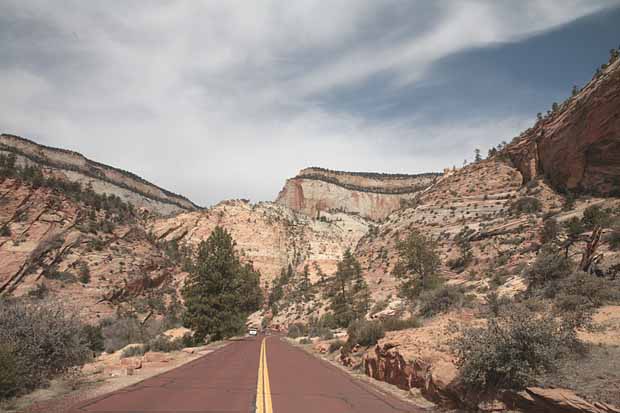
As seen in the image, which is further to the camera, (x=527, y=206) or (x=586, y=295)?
(x=527, y=206)

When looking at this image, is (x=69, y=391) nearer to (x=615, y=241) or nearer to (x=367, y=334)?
(x=367, y=334)

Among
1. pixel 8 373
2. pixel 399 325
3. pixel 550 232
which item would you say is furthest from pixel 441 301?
pixel 550 232

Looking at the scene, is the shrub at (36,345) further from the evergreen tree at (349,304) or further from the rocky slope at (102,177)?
the rocky slope at (102,177)

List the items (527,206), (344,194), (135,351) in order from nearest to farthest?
(135,351), (527,206), (344,194)

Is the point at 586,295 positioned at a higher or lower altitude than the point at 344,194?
lower

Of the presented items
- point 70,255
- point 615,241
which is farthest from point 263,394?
point 70,255

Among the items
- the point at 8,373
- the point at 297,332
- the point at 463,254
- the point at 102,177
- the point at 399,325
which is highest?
the point at 102,177

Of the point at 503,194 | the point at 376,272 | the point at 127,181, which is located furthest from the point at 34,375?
the point at 127,181

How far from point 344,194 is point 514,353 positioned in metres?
172

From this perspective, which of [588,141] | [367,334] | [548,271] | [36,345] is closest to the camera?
[36,345]

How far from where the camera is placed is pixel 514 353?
6902 mm

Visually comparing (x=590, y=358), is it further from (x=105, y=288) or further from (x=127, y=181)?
(x=127, y=181)

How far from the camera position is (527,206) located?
157 feet

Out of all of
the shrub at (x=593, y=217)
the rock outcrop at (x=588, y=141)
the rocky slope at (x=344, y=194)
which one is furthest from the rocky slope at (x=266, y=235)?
the shrub at (x=593, y=217)
